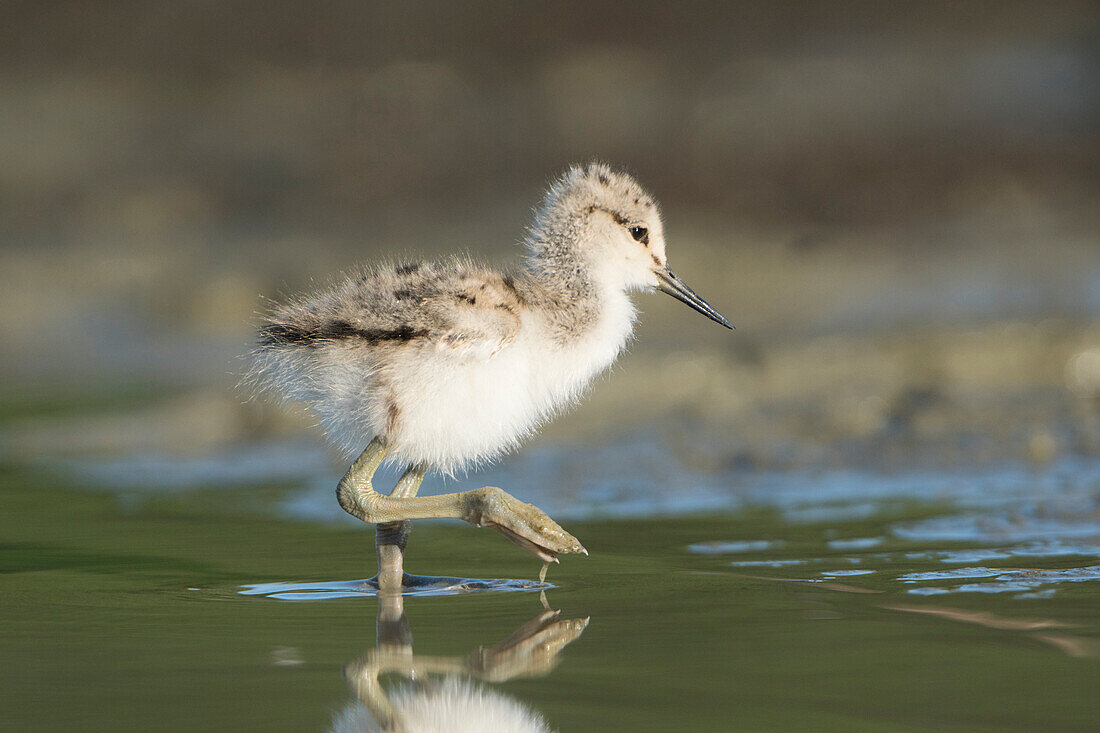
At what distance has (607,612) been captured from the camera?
4.16 metres

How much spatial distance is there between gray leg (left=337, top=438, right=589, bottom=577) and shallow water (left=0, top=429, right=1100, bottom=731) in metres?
0.16

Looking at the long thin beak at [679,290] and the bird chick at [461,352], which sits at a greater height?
the long thin beak at [679,290]

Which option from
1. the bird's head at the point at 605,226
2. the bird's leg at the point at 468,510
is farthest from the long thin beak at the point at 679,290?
the bird's leg at the point at 468,510

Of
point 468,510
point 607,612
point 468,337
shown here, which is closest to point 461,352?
point 468,337

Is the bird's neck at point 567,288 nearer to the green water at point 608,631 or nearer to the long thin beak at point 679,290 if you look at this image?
→ the long thin beak at point 679,290

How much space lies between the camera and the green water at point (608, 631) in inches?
125

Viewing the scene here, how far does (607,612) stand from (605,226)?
1505 mm

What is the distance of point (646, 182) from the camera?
40.7ft

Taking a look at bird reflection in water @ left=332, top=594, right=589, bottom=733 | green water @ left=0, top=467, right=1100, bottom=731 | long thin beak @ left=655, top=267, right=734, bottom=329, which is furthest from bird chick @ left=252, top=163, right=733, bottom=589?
bird reflection in water @ left=332, top=594, right=589, bottom=733

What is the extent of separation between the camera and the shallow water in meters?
3.22

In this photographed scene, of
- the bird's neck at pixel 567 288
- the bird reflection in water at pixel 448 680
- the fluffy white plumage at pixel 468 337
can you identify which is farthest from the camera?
the bird's neck at pixel 567 288

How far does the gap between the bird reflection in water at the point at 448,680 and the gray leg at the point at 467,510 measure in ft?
1.47

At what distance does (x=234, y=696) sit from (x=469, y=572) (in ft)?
5.78

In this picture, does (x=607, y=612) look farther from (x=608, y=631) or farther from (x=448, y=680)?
(x=448, y=680)
